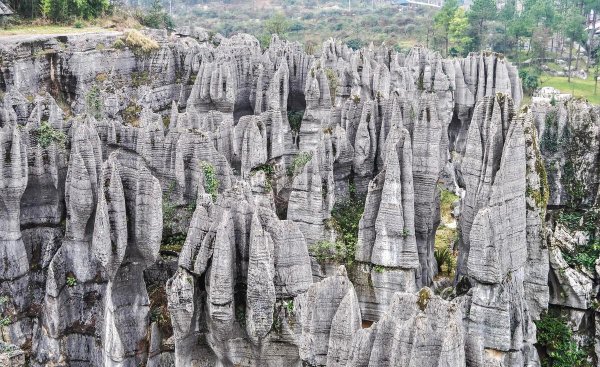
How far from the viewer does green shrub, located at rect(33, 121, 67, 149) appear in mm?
21562

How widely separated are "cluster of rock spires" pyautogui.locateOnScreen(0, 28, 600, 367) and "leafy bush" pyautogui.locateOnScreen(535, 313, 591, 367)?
415mm

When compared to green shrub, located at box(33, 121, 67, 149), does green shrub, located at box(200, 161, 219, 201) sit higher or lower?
lower

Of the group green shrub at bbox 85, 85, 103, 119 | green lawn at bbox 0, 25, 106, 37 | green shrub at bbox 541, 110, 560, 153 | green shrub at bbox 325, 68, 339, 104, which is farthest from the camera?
green lawn at bbox 0, 25, 106, 37

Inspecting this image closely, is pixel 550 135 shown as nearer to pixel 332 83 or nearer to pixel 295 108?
pixel 332 83

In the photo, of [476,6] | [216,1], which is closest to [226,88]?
[476,6]

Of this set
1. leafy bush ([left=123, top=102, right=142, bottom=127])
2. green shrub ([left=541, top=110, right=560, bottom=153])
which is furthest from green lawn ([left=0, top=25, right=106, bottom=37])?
green shrub ([left=541, top=110, right=560, bottom=153])

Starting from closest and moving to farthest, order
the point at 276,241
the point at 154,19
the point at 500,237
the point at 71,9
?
the point at 276,241 < the point at 500,237 < the point at 71,9 < the point at 154,19

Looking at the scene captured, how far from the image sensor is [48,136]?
2172cm

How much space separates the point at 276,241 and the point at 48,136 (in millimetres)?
10492

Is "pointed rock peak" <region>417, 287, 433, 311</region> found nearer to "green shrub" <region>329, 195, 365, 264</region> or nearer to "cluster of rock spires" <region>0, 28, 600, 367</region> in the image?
"cluster of rock spires" <region>0, 28, 600, 367</region>

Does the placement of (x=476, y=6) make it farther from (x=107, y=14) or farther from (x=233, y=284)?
(x=233, y=284)

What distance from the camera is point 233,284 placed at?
15.0m

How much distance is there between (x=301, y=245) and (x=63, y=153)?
33.5 ft

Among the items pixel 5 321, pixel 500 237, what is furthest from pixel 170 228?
pixel 500 237
